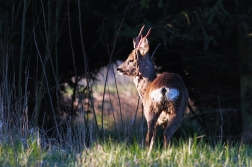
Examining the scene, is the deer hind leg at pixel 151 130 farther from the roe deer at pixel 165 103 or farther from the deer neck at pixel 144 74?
the deer neck at pixel 144 74

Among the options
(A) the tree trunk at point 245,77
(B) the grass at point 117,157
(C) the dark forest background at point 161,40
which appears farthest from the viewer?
(A) the tree trunk at point 245,77

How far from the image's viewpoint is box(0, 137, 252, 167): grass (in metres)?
Result: 6.19

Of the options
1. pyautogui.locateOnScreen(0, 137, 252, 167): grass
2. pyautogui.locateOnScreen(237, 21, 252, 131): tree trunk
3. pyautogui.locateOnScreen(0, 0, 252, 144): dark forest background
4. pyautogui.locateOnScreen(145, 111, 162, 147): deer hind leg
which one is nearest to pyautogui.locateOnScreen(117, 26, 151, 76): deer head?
pyautogui.locateOnScreen(0, 0, 252, 144): dark forest background

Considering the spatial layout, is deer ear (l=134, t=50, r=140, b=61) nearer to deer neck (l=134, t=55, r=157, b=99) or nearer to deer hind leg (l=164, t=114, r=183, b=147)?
deer neck (l=134, t=55, r=157, b=99)

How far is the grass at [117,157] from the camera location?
6.19 metres

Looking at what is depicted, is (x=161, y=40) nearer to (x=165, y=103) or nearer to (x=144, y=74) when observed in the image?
(x=144, y=74)

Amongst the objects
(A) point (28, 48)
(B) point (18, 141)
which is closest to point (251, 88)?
(A) point (28, 48)

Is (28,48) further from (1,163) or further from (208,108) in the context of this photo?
(1,163)

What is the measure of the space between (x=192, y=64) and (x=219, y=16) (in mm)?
2366

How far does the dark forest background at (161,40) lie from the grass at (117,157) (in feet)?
5.38

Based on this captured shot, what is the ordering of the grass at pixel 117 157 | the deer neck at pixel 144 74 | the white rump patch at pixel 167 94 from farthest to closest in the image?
the deer neck at pixel 144 74 < the white rump patch at pixel 167 94 < the grass at pixel 117 157

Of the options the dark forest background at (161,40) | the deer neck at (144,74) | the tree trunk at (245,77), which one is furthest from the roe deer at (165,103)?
the tree trunk at (245,77)

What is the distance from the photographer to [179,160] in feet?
20.7

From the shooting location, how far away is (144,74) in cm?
881
